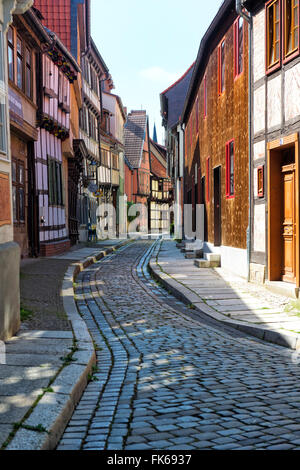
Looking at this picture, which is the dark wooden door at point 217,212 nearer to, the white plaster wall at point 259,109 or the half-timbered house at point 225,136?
the half-timbered house at point 225,136

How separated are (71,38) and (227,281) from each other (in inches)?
601

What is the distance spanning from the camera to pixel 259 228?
32.6 ft

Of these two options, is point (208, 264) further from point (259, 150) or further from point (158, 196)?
point (158, 196)

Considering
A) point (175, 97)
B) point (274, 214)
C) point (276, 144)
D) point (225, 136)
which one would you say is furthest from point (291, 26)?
point (175, 97)

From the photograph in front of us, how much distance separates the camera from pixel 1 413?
131 inches

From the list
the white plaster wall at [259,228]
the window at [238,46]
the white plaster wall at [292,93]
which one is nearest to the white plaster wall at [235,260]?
the white plaster wall at [259,228]

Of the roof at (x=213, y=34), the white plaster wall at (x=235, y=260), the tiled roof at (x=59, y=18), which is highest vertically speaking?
the tiled roof at (x=59, y=18)

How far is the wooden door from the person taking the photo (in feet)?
28.8

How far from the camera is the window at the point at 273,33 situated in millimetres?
9172

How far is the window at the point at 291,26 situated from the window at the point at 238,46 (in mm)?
2427

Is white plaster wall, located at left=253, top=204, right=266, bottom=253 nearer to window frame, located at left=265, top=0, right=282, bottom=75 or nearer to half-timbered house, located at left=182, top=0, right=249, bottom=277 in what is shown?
half-timbered house, located at left=182, top=0, right=249, bottom=277

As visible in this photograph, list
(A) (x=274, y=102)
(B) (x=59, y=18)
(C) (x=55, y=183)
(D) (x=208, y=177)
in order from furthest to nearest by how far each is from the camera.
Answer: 1. (B) (x=59, y=18)
2. (C) (x=55, y=183)
3. (D) (x=208, y=177)
4. (A) (x=274, y=102)

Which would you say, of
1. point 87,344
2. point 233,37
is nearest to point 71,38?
point 233,37

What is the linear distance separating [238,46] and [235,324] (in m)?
7.05
